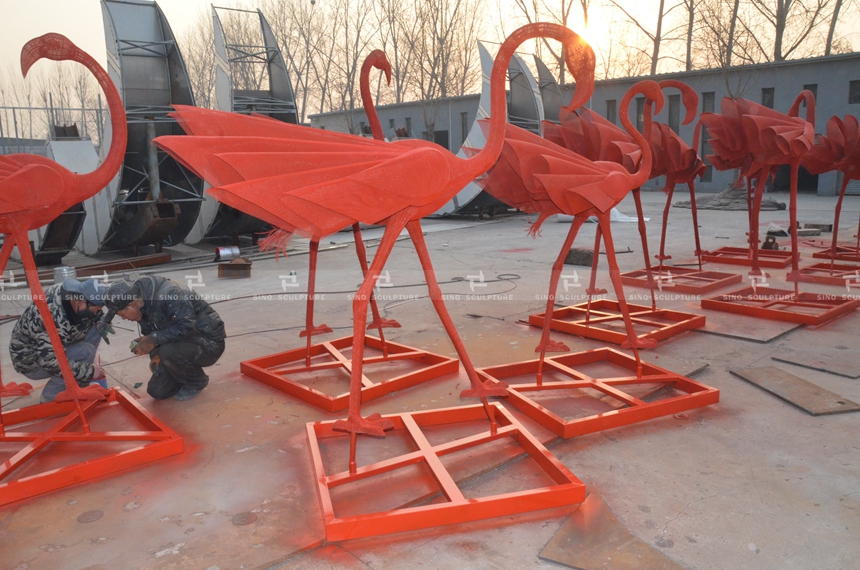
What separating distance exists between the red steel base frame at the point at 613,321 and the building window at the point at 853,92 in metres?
19.6

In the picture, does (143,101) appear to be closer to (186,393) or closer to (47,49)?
(47,49)

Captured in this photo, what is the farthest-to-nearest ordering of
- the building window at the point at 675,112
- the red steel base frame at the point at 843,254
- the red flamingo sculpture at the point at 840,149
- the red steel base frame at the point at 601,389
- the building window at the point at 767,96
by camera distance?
the building window at the point at 675,112 < the building window at the point at 767,96 < the red steel base frame at the point at 843,254 < the red flamingo sculpture at the point at 840,149 < the red steel base frame at the point at 601,389

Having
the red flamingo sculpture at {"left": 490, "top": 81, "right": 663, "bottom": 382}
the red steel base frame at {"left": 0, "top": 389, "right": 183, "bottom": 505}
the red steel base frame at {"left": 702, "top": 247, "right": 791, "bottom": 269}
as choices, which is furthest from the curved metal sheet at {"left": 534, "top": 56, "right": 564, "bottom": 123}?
the red steel base frame at {"left": 0, "top": 389, "right": 183, "bottom": 505}

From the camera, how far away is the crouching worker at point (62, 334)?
3.57m

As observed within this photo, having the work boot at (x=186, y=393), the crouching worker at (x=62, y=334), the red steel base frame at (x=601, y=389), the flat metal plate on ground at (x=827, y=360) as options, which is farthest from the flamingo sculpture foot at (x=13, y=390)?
the flat metal plate on ground at (x=827, y=360)

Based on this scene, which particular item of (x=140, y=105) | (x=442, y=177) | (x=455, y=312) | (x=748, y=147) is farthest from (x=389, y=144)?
(x=140, y=105)

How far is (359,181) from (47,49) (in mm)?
1992

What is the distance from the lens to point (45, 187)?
120 inches

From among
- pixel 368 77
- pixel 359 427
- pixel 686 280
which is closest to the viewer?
pixel 359 427

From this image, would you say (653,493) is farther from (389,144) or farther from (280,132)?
(280,132)

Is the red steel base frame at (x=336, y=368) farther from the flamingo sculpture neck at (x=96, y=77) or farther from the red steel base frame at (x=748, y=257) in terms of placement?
the red steel base frame at (x=748, y=257)

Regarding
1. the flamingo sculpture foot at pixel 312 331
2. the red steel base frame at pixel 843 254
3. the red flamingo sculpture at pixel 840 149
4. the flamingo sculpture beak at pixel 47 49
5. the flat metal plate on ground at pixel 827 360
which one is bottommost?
the flat metal plate on ground at pixel 827 360

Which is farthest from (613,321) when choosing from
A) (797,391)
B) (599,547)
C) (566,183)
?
(599,547)

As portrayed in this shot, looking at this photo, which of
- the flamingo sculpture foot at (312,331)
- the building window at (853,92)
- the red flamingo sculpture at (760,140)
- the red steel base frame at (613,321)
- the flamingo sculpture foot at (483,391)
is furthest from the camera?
the building window at (853,92)
